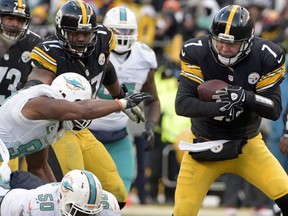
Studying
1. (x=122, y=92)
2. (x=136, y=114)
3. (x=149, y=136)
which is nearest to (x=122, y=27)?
(x=122, y=92)

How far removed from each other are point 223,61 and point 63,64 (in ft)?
3.58

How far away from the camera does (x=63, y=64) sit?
21.8 ft

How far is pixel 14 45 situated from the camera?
713 centimetres

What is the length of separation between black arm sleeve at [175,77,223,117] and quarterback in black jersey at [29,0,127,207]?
683 millimetres

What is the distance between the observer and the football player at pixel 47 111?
18.6ft

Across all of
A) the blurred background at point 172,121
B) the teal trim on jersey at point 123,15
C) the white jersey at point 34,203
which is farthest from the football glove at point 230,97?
the blurred background at point 172,121

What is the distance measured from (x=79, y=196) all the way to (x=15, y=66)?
211 cm

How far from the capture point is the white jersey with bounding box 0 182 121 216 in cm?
536

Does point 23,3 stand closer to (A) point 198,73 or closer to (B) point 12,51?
(B) point 12,51

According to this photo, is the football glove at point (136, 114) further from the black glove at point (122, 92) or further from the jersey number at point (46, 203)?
the jersey number at point (46, 203)

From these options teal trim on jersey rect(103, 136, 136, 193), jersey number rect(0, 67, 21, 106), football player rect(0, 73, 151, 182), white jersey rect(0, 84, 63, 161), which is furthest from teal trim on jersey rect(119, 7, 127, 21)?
white jersey rect(0, 84, 63, 161)

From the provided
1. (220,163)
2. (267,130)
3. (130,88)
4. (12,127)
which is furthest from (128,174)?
(267,130)

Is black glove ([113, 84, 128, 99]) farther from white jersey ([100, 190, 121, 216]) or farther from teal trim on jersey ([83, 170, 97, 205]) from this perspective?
teal trim on jersey ([83, 170, 97, 205])

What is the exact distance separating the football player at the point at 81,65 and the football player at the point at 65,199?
1201mm
